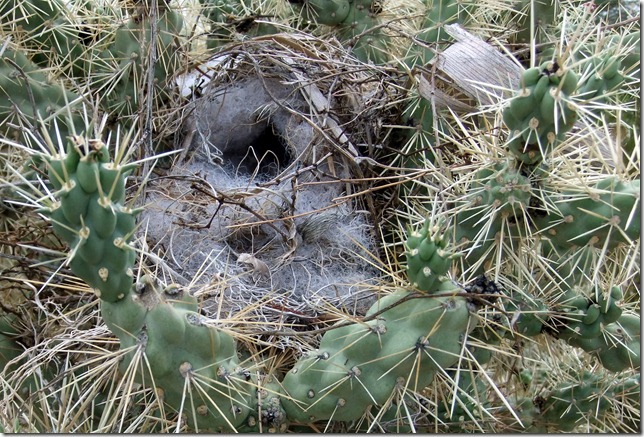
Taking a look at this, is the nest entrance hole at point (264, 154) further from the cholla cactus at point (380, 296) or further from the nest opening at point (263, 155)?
the cholla cactus at point (380, 296)

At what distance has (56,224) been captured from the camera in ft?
3.58

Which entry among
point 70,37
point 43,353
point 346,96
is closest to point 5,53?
point 70,37

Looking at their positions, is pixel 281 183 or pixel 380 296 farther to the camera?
pixel 281 183

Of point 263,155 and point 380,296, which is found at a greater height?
point 380,296

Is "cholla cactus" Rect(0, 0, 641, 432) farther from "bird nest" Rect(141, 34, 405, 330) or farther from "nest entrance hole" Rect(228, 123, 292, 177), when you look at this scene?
"nest entrance hole" Rect(228, 123, 292, 177)

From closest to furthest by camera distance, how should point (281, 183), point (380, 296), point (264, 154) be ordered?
point (380, 296) < point (281, 183) < point (264, 154)

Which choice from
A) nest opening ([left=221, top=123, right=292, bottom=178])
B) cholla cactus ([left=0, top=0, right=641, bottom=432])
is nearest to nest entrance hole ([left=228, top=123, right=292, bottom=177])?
nest opening ([left=221, top=123, right=292, bottom=178])

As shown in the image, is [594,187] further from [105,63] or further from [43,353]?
[105,63]

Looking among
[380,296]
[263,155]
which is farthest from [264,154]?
[380,296]

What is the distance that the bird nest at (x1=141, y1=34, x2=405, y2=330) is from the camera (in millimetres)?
1862

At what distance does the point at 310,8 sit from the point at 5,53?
37.5 inches

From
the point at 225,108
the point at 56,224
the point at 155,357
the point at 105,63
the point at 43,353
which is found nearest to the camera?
the point at 56,224

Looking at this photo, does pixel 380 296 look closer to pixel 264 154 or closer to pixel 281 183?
pixel 281 183

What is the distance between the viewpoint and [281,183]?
213 cm
